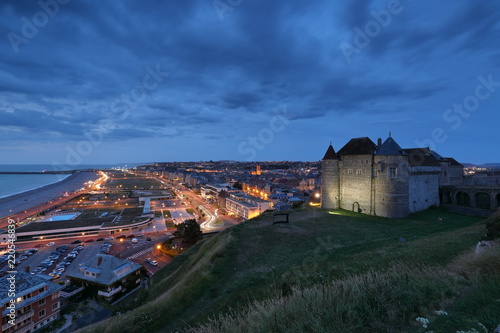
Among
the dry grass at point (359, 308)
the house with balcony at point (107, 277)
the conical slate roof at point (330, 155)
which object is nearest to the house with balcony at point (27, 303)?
the house with balcony at point (107, 277)

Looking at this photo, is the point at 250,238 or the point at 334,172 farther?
the point at 334,172

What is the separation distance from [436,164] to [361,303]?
2873 cm

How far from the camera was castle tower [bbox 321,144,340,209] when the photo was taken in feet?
96.5

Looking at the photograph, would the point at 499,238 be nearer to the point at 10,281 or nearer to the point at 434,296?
the point at 434,296

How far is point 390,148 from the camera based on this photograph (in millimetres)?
24406

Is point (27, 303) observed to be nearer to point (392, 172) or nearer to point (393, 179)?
point (393, 179)

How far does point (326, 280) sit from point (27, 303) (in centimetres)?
2222

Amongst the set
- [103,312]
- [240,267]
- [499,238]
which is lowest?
[103,312]

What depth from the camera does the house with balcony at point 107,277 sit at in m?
24.6

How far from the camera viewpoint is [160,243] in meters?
39.9

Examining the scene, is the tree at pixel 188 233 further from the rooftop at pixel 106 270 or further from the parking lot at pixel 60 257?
the parking lot at pixel 60 257

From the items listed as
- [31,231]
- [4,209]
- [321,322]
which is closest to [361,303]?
[321,322]

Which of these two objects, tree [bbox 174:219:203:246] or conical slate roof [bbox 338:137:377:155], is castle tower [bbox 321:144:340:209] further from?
tree [bbox 174:219:203:246]

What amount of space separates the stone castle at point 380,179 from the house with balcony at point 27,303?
90.7 ft
